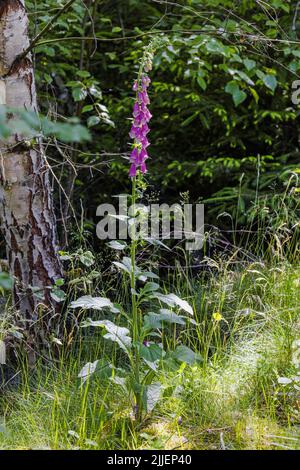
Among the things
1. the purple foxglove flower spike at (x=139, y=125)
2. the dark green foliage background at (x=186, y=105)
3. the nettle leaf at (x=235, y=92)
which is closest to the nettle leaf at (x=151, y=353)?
the purple foxglove flower spike at (x=139, y=125)

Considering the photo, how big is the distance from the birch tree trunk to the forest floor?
49 centimetres

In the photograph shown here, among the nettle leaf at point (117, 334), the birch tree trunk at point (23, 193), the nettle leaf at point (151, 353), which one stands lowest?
the nettle leaf at point (151, 353)

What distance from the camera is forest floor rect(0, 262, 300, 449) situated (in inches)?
96.3

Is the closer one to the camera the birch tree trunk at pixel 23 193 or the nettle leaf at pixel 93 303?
the nettle leaf at pixel 93 303

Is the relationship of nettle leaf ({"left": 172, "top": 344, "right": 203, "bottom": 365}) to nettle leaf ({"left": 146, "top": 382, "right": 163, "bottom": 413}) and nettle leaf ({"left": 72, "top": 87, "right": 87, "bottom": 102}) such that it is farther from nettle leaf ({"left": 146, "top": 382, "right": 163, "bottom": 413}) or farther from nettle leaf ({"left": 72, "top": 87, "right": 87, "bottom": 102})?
nettle leaf ({"left": 72, "top": 87, "right": 87, "bottom": 102})

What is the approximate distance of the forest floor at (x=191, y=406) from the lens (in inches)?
96.3

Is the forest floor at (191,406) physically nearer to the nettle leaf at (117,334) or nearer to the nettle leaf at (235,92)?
the nettle leaf at (117,334)

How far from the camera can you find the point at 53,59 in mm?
5488

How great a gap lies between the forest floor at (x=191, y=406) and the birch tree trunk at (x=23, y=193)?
492 millimetres

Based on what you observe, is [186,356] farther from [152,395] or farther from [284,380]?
[284,380]

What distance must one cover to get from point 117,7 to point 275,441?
4393 millimetres

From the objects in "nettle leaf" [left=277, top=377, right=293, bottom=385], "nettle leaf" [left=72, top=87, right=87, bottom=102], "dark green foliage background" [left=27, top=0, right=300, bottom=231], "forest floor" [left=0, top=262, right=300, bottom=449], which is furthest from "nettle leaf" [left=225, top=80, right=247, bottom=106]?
"nettle leaf" [left=277, top=377, right=293, bottom=385]
